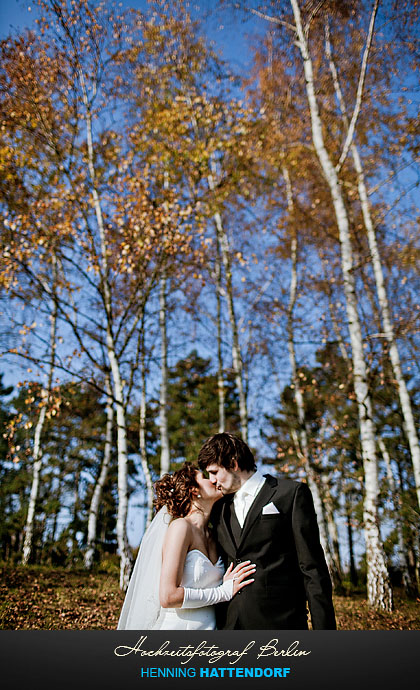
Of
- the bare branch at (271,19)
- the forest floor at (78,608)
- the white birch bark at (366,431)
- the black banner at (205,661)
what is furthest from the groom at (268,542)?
the bare branch at (271,19)

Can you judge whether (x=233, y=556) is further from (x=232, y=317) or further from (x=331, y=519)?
(x=331, y=519)

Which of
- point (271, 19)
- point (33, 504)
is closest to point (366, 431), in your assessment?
point (271, 19)

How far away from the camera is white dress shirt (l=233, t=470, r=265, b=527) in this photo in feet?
7.30

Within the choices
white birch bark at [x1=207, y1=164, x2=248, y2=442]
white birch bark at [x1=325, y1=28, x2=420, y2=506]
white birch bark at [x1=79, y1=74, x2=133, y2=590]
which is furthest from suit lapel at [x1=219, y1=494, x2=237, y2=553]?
white birch bark at [x1=207, y1=164, x2=248, y2=442]

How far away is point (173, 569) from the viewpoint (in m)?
2.14

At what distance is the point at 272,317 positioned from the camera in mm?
8148

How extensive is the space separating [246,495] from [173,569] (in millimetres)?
466

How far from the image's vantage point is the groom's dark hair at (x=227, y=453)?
2254 millimetres

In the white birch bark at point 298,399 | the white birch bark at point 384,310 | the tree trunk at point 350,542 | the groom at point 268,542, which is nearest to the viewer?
the groom at point 268,542

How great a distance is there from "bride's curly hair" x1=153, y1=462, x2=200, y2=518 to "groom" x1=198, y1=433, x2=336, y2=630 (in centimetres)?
20

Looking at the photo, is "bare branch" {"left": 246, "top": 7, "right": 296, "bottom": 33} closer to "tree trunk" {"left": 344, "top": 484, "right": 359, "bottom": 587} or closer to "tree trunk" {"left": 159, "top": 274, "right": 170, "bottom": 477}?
"tree trunk" {"left": 159, "top": 274, "right": 170, "bottom": 477}

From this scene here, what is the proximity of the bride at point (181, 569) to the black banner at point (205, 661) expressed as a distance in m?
0.21

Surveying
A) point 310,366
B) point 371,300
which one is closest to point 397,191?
point 371,300

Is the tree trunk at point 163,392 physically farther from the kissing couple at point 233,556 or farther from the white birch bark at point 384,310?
the kissing couple at point 233,556
